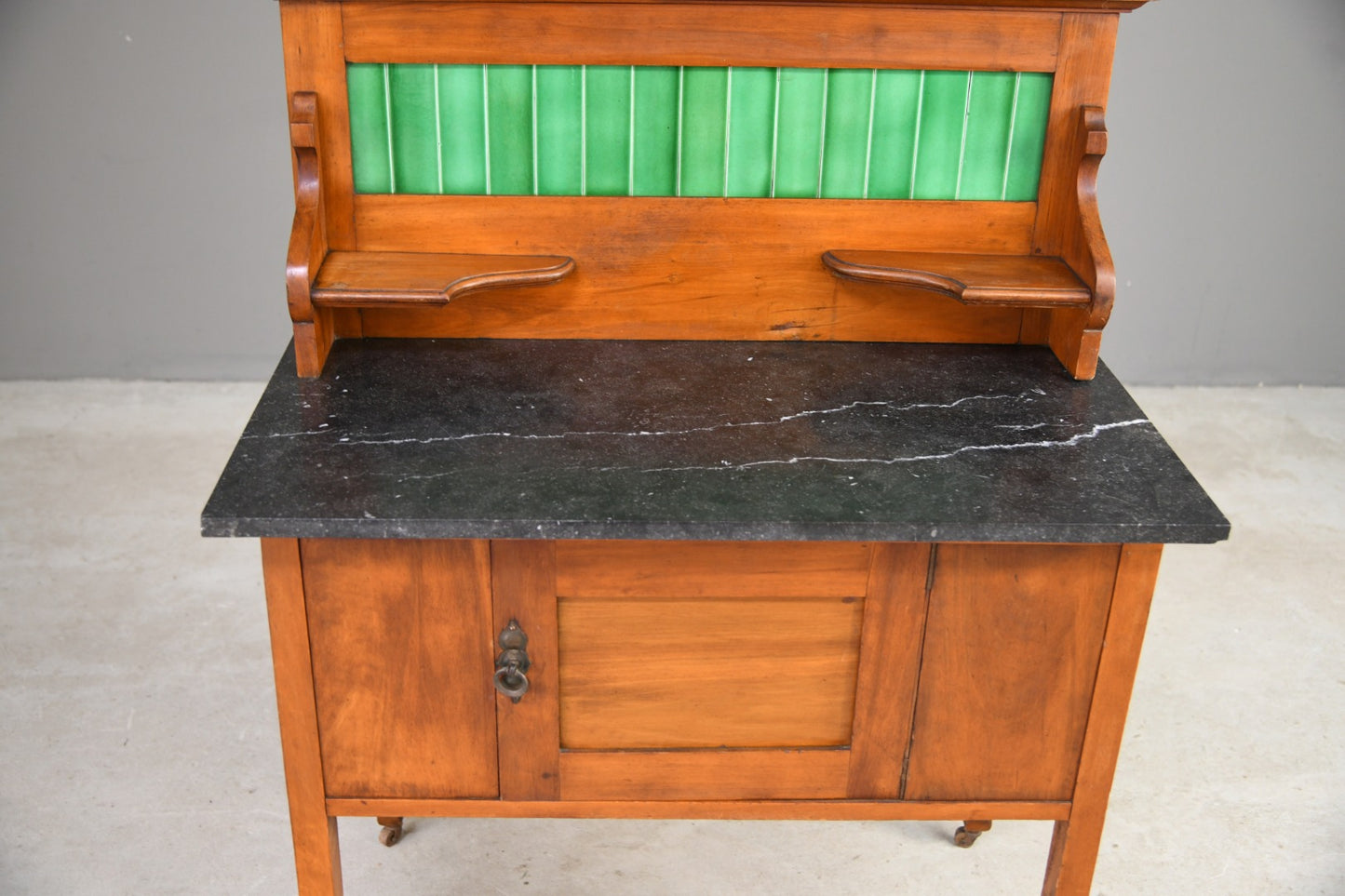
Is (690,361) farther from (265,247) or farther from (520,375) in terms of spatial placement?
A: (265,247)

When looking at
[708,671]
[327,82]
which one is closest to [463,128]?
[327,82]

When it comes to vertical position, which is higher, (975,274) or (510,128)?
(510,128)

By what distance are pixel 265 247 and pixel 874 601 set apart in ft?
9.96

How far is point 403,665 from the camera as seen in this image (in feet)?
5.86

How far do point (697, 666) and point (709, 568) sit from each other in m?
0.16

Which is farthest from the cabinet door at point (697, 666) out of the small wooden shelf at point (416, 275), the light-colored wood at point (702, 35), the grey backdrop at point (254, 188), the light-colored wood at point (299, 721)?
the grey backdrop at point (254, 188)

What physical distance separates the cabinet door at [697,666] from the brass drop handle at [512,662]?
16 millimetres

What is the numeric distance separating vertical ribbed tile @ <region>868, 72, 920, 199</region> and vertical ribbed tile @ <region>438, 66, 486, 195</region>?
63cm

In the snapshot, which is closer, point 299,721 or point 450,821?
point 299,721

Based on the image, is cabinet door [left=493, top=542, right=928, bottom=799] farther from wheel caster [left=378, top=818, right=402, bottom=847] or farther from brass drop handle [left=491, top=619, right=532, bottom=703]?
wheel caster [left=378, top=818, right=402, bottom=847]

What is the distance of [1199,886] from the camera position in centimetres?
238

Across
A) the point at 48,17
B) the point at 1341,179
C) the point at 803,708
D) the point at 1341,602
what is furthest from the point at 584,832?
the point at 1341,179

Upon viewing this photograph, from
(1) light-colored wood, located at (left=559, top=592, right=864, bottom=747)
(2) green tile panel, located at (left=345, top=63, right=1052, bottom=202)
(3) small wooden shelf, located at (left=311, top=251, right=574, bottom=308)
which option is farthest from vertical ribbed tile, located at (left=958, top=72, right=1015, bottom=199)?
(1) light-colored wood, located at (left=559, top=592, right=864, bottom=747)

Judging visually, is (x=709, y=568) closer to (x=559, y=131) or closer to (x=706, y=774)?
(x=706, y=774)
